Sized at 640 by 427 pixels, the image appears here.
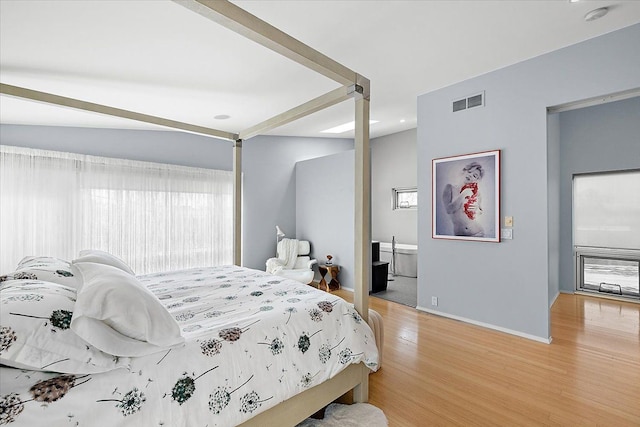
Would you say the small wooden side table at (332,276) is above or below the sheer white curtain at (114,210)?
below

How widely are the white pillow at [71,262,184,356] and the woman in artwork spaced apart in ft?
11.3

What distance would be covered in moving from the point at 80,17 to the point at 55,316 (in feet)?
6.84

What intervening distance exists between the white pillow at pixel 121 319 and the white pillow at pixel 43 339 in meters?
0.04

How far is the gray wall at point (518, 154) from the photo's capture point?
9.78ft

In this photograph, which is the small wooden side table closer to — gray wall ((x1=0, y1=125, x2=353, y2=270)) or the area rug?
gray wall ((x1=0, y1=125, x2=353, y2=270))

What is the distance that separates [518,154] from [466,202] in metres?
0.76

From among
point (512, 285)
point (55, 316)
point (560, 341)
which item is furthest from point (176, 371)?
point (560, 341)

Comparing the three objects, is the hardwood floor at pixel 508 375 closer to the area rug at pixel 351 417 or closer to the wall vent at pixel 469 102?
the area rug at pixel 351 417

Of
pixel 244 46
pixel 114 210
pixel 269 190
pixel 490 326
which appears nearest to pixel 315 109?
pixel 244 46

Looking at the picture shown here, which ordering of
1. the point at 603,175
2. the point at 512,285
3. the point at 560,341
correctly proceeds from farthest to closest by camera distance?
the point at 603,175 → the point at 512,285 → the point at 560,341

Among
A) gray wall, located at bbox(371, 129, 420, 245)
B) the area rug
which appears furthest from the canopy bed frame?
gray wall, located at bbox(371, 129, 420, 245)

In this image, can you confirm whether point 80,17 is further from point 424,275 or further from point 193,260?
point 424,275

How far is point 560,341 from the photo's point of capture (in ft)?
10.7

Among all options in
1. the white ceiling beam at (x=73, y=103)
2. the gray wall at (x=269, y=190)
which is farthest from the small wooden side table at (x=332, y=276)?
the white ceiling beam at (x=73, y=103)
